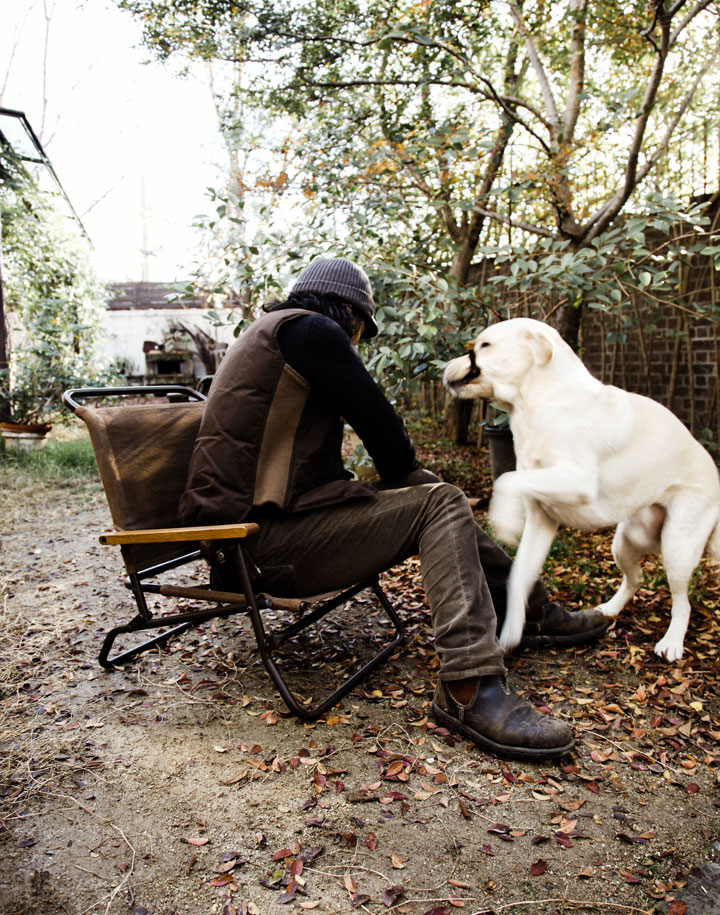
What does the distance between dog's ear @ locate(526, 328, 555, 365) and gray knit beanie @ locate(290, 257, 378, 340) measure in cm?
60

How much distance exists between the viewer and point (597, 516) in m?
2.39

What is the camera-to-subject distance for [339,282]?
2412 millimetres

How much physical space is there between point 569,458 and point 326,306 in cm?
99

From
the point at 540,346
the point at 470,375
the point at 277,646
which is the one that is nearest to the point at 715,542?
the point at 540,346

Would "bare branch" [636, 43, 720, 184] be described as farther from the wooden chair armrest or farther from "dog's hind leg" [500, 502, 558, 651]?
the wooden chair armrest

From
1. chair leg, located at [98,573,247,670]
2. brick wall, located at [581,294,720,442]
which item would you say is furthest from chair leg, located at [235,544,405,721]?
brick wall, located at [581,294,720,442]

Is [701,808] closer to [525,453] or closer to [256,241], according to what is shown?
[525,453]

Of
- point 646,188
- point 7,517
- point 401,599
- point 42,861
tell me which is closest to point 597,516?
point 401,599

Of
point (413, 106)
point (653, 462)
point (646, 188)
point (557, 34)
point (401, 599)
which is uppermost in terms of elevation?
point (557, 34)

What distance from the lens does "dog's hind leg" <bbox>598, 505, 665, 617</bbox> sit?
109 inches

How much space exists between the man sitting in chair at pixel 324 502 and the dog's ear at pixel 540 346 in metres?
0.56

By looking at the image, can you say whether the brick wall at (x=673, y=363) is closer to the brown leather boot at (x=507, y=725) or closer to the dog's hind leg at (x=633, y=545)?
the dog's hind leg at (x=633, y=545)

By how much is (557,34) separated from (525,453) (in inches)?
200

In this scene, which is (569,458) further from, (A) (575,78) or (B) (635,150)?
(A) (575,78)
